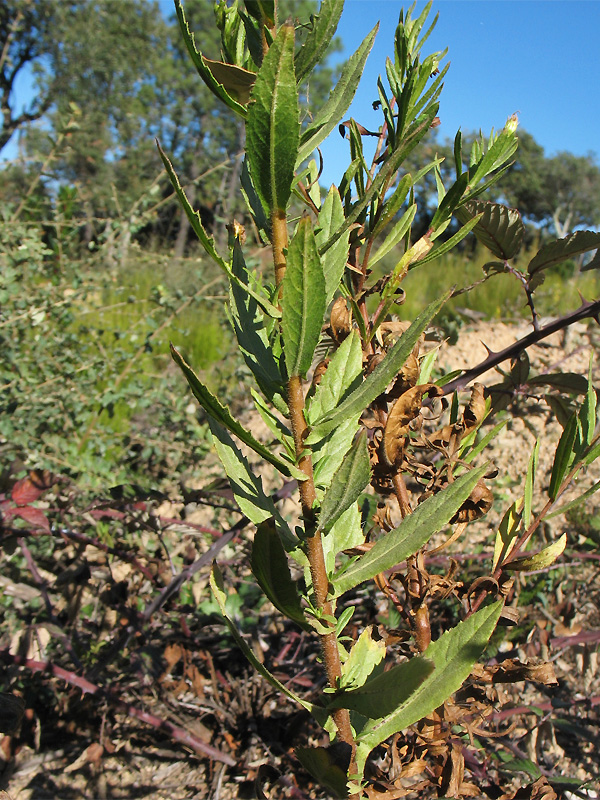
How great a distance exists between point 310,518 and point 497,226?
55 centimetres

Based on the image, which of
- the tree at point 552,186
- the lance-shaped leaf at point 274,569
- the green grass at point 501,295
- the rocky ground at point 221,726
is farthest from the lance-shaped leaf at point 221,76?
the tree at point 552,186

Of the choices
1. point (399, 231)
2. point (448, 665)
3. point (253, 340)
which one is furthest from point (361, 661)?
point (399, 231)

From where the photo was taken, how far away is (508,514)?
0.67m

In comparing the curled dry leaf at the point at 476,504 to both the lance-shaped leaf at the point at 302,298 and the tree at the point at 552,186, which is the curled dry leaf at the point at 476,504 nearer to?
the lance-shaped leaf at the point at 302,298

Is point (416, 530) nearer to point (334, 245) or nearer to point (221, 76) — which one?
point (334, 245)

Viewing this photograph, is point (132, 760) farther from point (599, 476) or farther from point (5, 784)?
point (599, 476)

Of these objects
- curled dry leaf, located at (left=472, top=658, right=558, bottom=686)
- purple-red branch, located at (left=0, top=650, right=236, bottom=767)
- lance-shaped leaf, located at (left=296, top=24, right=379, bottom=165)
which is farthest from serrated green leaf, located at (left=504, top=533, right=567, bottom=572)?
purple-red branch, located at (left=0, top=650, right=236, bottom=767)

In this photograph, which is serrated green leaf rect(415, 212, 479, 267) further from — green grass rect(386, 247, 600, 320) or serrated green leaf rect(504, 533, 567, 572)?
green grass rect(386, 247, 600, 320)

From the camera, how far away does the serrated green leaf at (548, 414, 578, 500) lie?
2.04 feet

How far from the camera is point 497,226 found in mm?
843

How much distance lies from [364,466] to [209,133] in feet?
73.0

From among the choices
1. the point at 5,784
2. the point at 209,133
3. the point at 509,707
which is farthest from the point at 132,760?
the point at 209,133

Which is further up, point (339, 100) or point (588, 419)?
point (339, 100)

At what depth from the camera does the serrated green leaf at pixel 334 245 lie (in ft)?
1.64
